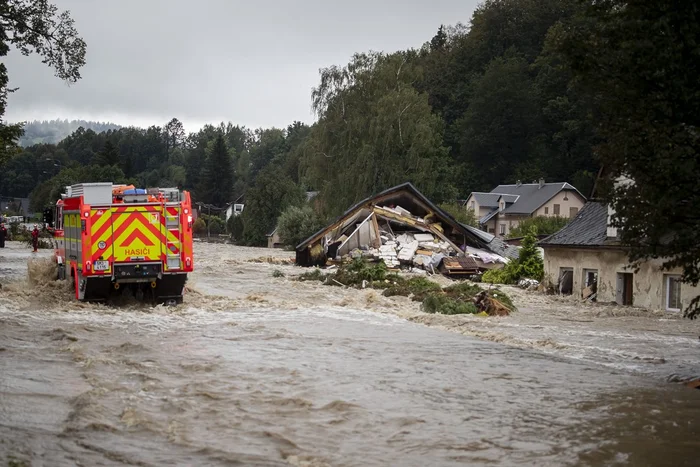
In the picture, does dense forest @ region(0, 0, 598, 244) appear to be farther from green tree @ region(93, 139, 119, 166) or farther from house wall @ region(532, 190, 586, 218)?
green tree @ region(93, 139, 119, 166)

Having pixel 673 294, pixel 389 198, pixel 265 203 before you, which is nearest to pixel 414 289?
pixel 673 294

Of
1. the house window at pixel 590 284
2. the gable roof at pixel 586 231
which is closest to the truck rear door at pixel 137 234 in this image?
the gable roof at pixel 586 231

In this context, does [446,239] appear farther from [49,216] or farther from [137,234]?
[137,234]

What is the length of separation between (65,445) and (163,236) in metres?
13.6

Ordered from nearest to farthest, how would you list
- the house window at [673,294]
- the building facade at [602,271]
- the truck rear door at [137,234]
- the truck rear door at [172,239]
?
the truck rear door at [137,234] → the truck rear door at [172,239] → the house window at [673,294] → the building facade at [602,271]

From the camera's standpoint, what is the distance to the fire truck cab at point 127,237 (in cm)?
2241

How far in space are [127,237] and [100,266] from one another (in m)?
0.95

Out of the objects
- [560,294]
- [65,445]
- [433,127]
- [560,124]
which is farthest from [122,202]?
[560,124]

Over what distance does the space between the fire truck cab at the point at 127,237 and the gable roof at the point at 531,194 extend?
7053cm

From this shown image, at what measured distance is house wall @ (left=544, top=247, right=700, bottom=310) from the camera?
27922mm

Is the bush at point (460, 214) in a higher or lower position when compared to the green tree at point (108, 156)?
lower

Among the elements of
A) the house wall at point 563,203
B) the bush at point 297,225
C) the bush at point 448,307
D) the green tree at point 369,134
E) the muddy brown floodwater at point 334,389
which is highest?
the green tree at point 369,134

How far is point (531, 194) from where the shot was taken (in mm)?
94438

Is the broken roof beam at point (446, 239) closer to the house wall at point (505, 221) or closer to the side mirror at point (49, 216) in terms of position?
the side mirror at point (49, 216)
